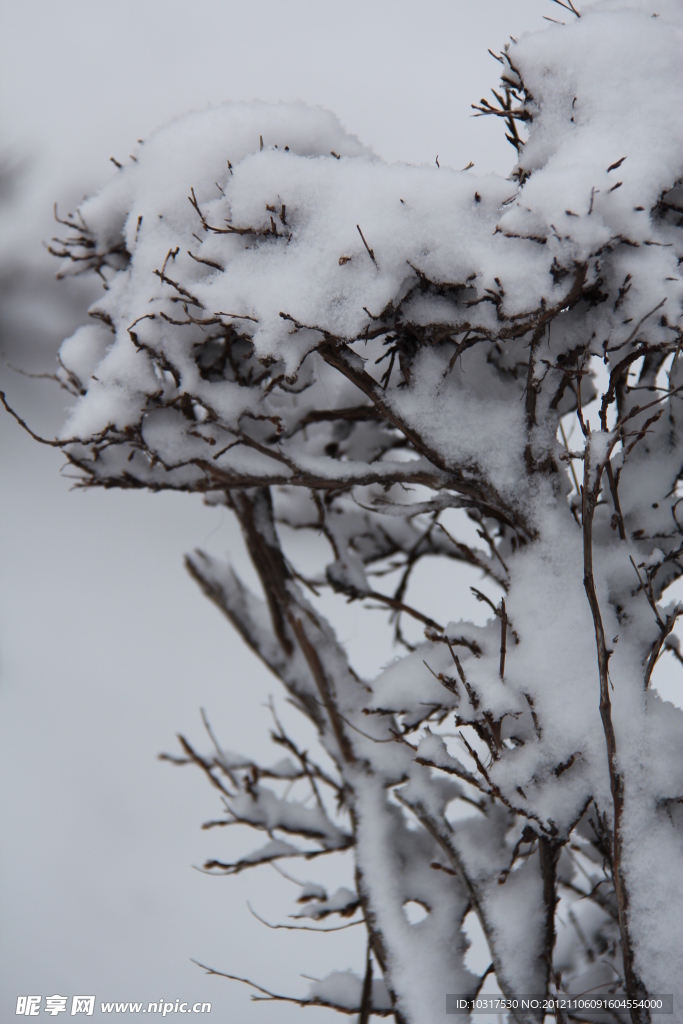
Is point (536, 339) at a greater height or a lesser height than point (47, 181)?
lesser

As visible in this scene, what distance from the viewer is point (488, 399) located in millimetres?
1291

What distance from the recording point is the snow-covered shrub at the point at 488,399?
41.6 inches

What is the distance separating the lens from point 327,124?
4.51 ft

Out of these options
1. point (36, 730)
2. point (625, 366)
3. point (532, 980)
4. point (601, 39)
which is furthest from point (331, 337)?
point (36, 730)

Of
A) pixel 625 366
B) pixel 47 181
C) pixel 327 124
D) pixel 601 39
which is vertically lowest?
pixel 625 366

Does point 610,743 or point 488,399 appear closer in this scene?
point 610,743

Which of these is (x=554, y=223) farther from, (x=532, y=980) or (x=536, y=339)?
(x=532, y=980)

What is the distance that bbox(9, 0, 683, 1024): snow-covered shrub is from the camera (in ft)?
3.46

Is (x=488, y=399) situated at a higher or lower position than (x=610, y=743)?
higher

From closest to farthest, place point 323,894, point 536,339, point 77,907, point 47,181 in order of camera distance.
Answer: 1. point 536,339
2. point 323,894
3. point 77,907
4. point 47,181

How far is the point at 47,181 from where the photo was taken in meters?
2.87

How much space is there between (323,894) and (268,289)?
138 cm

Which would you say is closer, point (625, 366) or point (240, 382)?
point (625, 366)

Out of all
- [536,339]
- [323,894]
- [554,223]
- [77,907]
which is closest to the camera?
[554,223]
